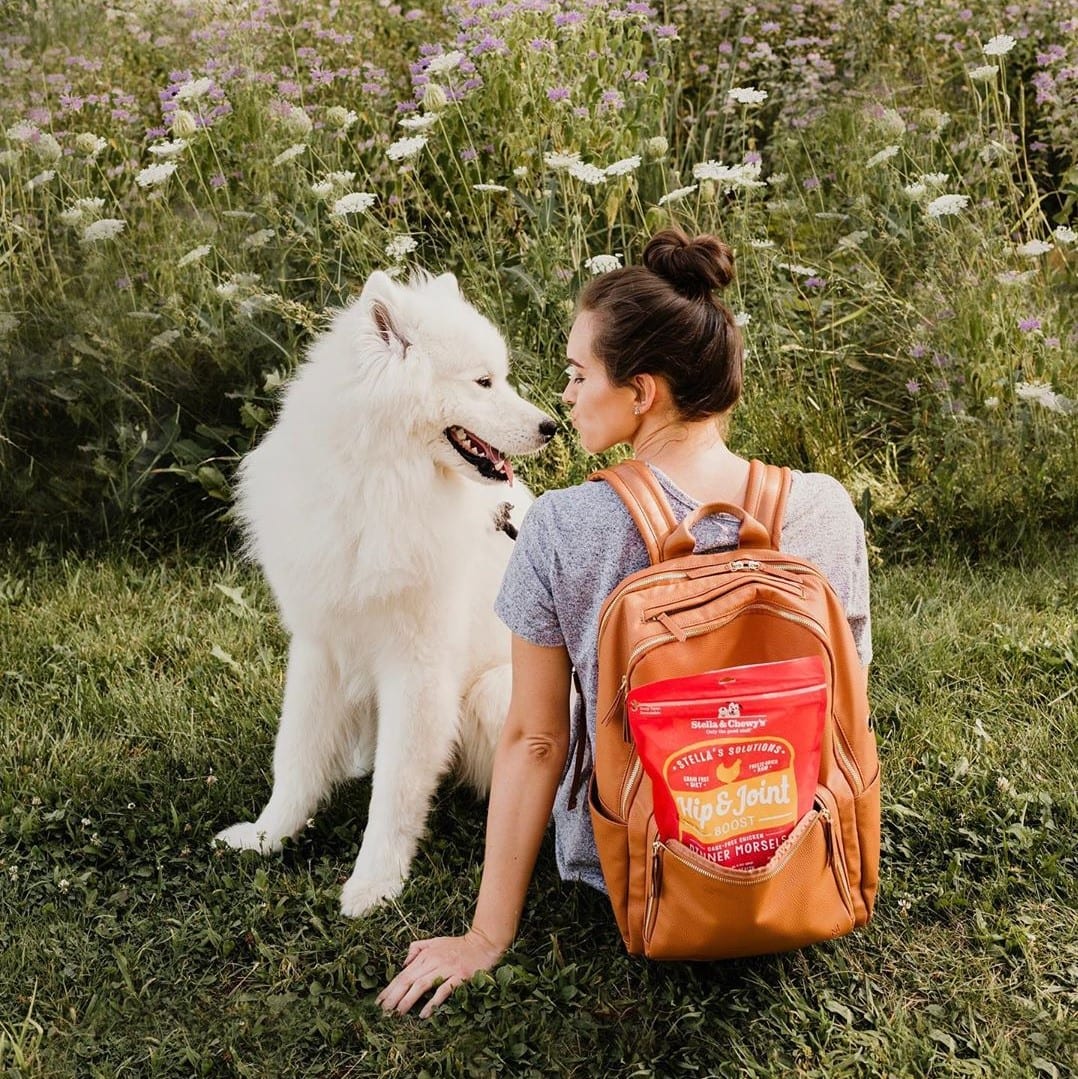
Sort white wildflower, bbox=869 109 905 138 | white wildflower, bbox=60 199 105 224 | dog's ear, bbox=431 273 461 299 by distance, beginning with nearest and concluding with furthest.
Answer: dog's ear, bbox=431 273 461 299, white wildflower, bbox=60 199 105 224, white wildflower, bbox=869 109 905 138

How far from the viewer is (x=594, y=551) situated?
2213 millimetres

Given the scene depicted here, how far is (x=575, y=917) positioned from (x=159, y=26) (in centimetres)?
468

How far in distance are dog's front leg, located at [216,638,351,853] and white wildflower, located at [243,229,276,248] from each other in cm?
204

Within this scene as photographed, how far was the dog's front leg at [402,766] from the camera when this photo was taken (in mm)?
2844

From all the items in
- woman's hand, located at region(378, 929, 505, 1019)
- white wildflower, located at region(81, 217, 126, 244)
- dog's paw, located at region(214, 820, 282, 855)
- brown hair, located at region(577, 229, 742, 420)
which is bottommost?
dog's paw, located at region(214, 820, 282, 855)

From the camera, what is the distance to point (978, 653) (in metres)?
3.75

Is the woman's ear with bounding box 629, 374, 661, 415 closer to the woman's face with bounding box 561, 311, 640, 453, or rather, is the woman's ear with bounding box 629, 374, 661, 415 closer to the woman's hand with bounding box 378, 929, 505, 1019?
the woman's face with bounding box 561, 311, 640, 453

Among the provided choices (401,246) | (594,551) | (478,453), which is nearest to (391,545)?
(478,453)

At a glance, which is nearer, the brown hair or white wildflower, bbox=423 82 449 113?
the brown hair

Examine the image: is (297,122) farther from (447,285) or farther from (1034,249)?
(1034,249)

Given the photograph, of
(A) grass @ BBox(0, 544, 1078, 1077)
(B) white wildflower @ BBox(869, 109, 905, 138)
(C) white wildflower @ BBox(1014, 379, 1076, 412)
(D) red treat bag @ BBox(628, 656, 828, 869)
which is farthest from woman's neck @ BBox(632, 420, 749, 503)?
(B) white wildflower @ BBox(869, 109, 905, 138)

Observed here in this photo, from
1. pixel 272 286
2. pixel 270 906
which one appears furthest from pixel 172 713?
pixel 272 286

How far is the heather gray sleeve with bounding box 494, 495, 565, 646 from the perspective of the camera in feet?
7.42

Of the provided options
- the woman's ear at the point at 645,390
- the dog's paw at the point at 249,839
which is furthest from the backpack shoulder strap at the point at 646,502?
the dog's paw at the point at 249,839
